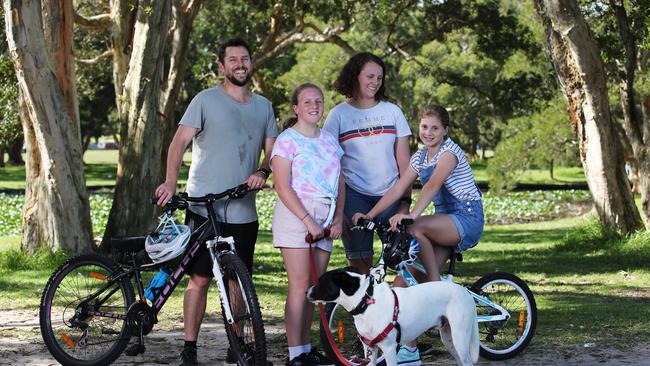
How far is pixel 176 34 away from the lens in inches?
697

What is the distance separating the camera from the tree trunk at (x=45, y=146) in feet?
38.4

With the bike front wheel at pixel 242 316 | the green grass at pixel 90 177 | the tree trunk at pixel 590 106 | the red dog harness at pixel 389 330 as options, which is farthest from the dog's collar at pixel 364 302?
the green grass at pixel 90 177

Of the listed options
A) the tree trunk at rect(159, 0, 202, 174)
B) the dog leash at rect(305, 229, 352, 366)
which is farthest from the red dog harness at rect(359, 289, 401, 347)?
the tree trunk at rect(159, 0, 202, 174)

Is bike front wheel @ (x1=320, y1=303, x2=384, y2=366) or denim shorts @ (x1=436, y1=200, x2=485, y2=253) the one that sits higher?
Result: denim shorts @ (x1=436, y1=200, x2=485, y2=253)

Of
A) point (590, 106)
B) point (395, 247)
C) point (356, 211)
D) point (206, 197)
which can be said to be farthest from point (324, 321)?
point (590, 106)

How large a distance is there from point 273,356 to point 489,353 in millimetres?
1453

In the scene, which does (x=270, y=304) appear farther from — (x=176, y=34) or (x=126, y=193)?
(x=176, y=34)

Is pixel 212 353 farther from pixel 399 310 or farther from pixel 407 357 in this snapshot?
pixel 399 310

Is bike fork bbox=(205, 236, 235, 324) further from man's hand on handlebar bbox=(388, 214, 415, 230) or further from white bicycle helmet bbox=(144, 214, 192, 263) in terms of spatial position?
man's hand on handlebar bbox=(388, 214, 415, 230)

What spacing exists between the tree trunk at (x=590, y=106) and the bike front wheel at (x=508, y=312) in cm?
760

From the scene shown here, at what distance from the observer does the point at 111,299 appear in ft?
21.7

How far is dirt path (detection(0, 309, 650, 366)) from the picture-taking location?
6.79 meters

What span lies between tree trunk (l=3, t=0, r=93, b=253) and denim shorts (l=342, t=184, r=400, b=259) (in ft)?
20.1

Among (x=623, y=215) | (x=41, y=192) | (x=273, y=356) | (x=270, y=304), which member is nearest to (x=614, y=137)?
(x=623, y=215)
